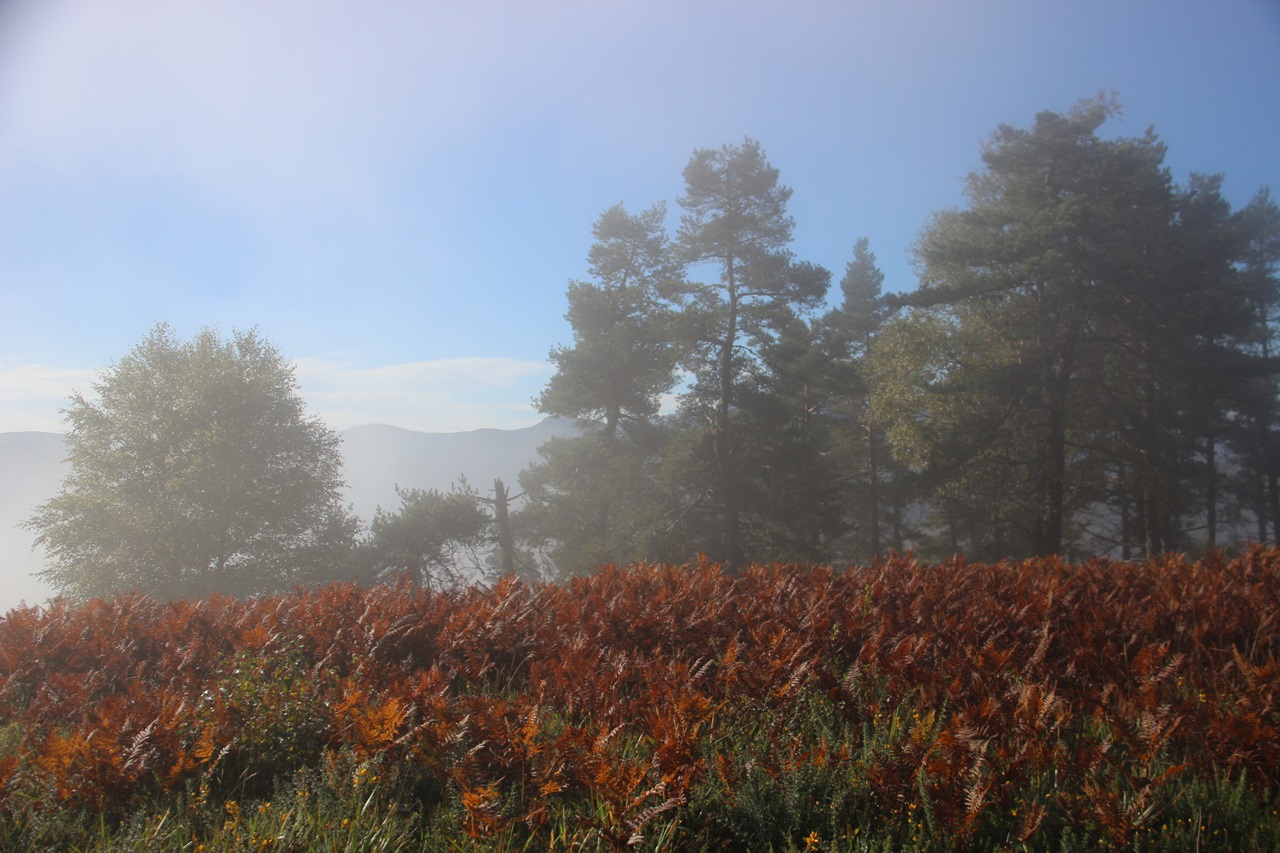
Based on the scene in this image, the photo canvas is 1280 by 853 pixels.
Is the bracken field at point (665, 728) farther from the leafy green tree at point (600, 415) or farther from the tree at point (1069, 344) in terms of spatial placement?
the leafy green tree at point (600, 415)

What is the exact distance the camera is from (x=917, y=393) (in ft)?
60.8

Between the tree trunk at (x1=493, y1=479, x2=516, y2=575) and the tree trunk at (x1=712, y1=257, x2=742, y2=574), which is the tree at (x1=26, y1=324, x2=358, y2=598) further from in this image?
the tree trunk at (x1=712, y1=257, x2=742, y2=574)

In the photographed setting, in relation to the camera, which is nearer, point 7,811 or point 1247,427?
point 7,811

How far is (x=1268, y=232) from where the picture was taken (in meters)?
26.5

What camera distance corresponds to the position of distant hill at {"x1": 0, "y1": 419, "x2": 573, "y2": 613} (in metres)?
24.2

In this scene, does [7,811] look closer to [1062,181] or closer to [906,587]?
[906,587]

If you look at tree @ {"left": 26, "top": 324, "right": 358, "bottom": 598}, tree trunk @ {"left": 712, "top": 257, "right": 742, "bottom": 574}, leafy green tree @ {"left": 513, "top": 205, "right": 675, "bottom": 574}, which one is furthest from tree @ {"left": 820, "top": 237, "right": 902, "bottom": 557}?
tree @ {"left": 26, "top": 324, "right": 358, "bottom": 598}

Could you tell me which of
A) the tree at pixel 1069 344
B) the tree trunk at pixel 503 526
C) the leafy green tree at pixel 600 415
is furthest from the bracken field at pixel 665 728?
the tree trunk at pixel 503 526

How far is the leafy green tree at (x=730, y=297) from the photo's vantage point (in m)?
21.0

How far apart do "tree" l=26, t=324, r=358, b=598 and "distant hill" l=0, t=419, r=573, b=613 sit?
1427 mm

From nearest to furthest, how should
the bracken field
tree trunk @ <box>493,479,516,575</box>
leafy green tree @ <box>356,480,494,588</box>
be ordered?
the bracken field, leafy green tree @ <box>356,480,494,588</box>, tree trunk @ <box>493,479,516,575</box>

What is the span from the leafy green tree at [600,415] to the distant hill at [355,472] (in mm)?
2196

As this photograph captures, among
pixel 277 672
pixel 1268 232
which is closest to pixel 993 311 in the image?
pixel 1268 232

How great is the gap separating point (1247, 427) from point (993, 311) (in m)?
11.5
